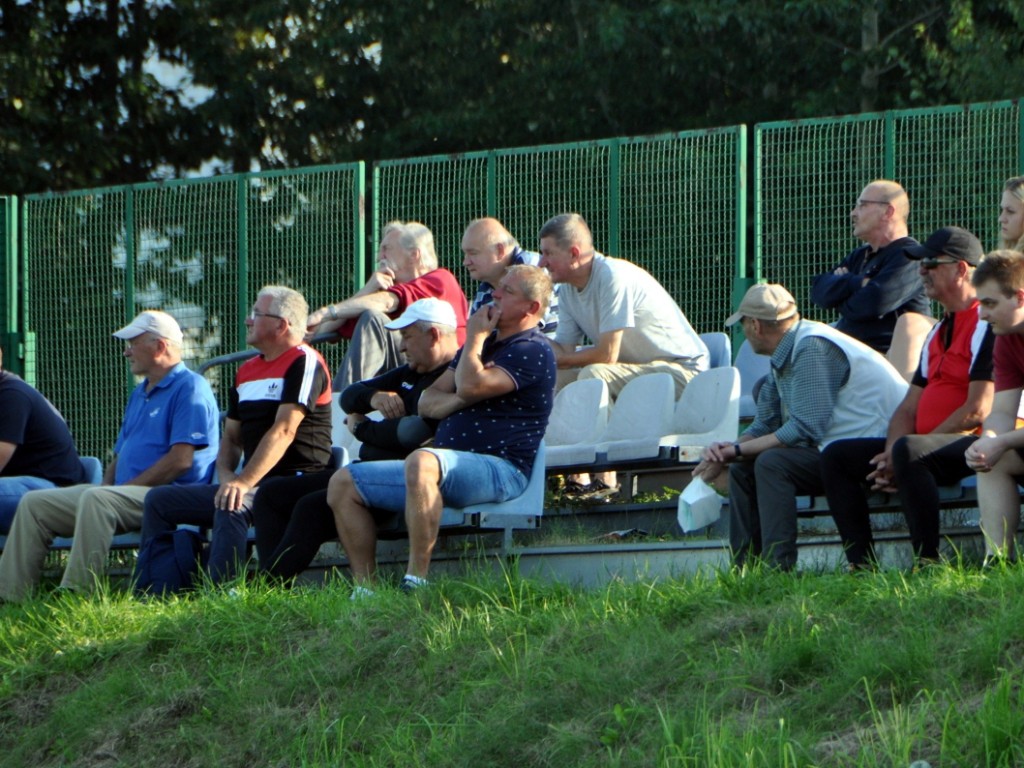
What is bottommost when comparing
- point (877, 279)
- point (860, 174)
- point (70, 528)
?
point (70, 528)

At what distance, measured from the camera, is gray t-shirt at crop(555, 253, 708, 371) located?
860 centimetres

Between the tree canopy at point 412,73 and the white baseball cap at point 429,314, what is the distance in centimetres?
1013

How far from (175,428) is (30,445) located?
914mm

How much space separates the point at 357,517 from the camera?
6.57 metres

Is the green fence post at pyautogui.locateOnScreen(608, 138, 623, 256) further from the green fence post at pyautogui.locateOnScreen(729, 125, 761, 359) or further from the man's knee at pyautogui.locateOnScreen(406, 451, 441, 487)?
the man's knee at pyautogui.locateOnScreen(406, 451, 441, 487)

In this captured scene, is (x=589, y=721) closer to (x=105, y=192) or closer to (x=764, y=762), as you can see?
(x=764, y=762)

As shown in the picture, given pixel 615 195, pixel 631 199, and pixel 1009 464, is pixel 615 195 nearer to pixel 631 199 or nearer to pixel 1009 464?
pixel 631 199

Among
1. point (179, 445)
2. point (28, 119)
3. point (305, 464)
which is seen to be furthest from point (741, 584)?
point (28, 119)

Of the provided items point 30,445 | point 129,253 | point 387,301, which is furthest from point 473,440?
point 129,253

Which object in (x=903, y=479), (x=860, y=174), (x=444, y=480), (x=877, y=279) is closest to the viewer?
(x=903, y=479)

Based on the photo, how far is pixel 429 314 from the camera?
723cm

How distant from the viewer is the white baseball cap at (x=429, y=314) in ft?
23.7

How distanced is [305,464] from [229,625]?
153cm

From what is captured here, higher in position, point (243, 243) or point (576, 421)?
point (243, 243)
